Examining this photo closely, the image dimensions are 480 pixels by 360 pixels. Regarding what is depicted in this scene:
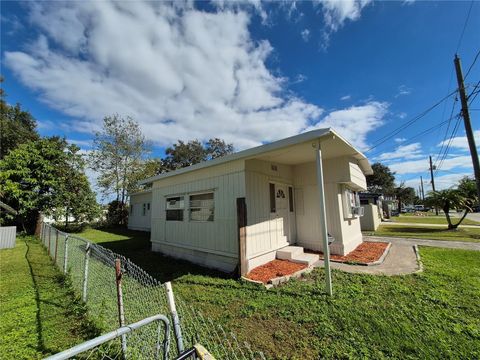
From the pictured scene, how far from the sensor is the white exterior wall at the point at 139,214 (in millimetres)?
17327

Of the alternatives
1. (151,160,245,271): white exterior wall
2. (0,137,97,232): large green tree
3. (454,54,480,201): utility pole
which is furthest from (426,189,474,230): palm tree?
(0,137,97,232): large green tree

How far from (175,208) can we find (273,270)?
14.8 feet

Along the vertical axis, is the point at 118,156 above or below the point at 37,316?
above

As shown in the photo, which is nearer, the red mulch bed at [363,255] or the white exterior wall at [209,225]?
the white exterior wall at [209,225]

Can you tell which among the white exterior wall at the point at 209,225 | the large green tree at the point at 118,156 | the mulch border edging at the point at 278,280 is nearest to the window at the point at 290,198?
the white exterior wall at the point at 209,225

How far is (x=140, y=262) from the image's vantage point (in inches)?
297

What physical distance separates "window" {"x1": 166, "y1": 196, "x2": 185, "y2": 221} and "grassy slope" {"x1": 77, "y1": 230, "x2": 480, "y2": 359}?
9.60ft

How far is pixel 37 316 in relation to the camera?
148 inches

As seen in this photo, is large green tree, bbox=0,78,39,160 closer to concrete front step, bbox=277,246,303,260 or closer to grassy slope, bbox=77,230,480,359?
concrete front step, bbox=277,246,303,260

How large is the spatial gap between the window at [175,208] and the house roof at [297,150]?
103cm

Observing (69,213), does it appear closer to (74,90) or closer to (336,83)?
(74,90)

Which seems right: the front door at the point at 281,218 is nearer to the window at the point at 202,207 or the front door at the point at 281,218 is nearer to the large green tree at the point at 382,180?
the window at the point at 202,207

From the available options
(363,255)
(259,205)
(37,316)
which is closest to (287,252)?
(259,205)

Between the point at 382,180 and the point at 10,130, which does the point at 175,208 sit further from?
the point at 382,180
